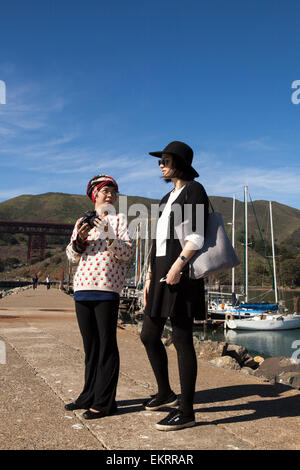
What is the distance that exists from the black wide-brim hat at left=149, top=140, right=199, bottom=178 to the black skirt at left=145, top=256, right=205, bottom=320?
0.65 meters

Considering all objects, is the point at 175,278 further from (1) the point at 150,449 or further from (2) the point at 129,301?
(2) the point at 129,301

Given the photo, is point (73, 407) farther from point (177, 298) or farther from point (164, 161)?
point (164, 161)

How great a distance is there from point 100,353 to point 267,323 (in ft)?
91.4

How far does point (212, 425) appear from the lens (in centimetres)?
297

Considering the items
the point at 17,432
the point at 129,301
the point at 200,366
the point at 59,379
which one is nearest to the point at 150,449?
the point at 17,432

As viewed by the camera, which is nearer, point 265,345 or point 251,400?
point 251,400

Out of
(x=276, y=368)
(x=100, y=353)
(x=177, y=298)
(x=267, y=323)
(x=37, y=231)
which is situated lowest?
(x=267, y=323)

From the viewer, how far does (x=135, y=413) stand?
3229mm

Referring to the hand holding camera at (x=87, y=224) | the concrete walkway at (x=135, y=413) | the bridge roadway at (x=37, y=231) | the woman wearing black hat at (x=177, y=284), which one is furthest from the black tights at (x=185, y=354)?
the bridge roadway at (x=37, y=231)

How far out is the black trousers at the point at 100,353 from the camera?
3.17 metres

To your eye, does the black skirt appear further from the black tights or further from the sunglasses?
the sunglasses

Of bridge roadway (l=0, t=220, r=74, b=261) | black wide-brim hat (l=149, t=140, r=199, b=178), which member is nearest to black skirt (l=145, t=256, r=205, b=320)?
black wide-brim hat (l=149, t=140, r=199, b=178)

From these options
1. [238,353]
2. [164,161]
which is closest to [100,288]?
[164,161]
